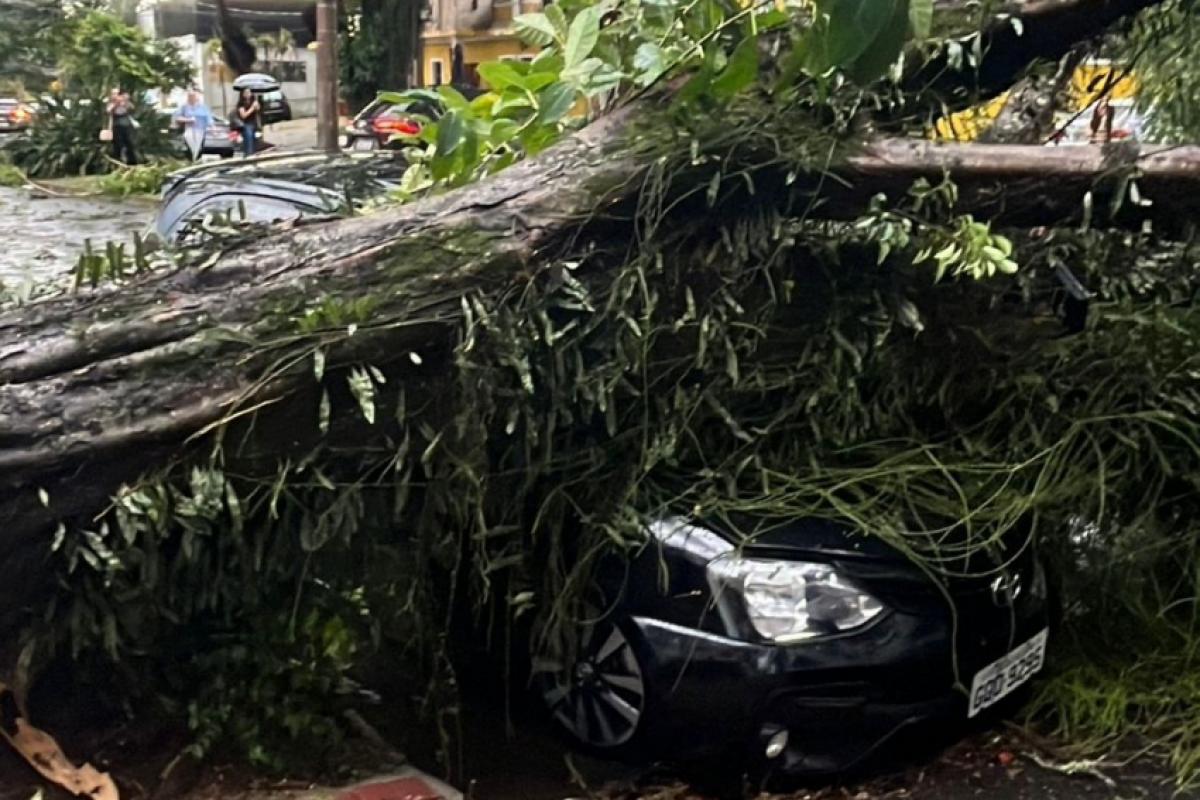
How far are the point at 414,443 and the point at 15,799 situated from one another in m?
1.34

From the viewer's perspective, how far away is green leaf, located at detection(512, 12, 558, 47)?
4.16 m

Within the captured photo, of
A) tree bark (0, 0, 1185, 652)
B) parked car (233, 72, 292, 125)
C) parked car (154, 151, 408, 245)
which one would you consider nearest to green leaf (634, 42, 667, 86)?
tree bark (0, 0, 1185, 652)

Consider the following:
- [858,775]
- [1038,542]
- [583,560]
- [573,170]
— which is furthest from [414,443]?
[1038,542]

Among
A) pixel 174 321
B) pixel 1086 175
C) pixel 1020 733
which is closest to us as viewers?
pixel 174 321

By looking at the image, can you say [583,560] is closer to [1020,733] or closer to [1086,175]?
[1020,733]

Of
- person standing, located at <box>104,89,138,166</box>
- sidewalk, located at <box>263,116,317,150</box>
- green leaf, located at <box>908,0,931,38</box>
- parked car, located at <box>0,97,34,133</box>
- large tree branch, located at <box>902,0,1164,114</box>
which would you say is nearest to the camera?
green leaf, located at <box>908,0,931,38</box>

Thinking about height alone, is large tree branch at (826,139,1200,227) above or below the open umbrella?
above

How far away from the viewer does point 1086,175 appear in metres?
3.92

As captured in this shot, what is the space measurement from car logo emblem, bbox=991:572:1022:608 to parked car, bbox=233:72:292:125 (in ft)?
75.1

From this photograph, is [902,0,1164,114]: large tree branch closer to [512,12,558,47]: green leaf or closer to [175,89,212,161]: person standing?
[512,12,558,47]: green leaf

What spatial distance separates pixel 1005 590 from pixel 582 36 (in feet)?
6.46

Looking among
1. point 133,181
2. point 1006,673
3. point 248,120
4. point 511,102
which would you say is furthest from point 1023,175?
point 248,120

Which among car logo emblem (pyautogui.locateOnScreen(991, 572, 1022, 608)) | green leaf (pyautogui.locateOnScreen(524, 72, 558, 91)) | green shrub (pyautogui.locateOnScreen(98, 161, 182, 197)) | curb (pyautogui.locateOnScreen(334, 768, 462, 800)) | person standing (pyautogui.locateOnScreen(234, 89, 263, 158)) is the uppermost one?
green leaf (pyautogui.locateOnScreen(524, 72, 558, 91))

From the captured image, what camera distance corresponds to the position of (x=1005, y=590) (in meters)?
3.91
